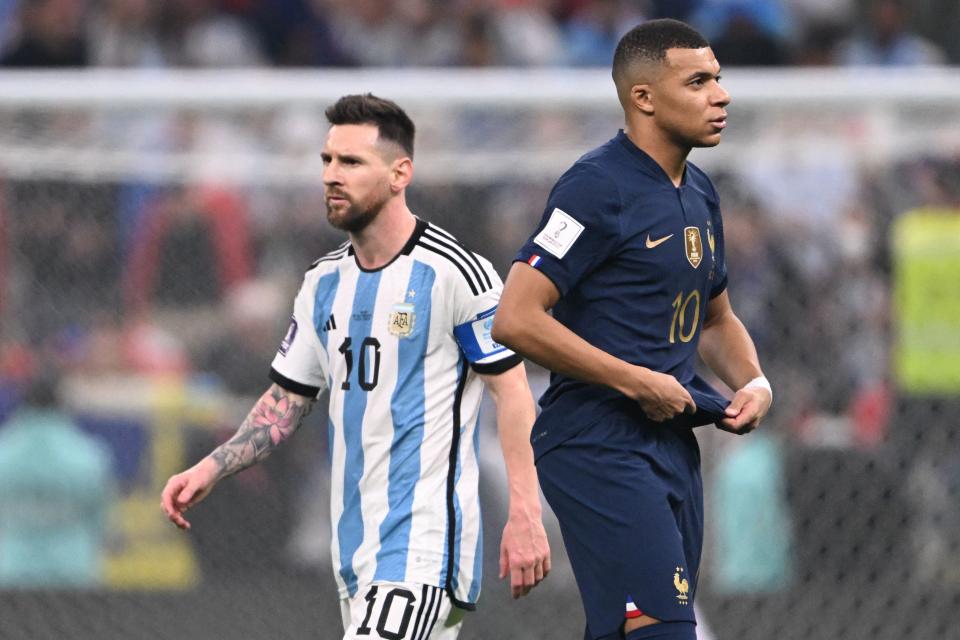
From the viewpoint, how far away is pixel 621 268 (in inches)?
173

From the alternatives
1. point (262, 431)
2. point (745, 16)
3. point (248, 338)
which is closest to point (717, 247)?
point (262, 431)

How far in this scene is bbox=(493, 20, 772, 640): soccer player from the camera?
425 cm

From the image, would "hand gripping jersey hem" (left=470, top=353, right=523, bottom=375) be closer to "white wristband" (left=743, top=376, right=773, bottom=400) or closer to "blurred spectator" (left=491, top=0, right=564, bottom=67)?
"white wristband" (left=743, top=376, right=773, bottom=400)

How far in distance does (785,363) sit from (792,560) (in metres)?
0.96

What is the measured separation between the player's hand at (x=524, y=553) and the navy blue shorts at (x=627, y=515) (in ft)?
0.62

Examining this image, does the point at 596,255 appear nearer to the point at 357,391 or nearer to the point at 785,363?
the point at 357,391

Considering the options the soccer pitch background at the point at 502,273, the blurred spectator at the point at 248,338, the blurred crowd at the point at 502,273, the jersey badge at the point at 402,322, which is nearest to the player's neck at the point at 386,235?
the jersey badge at the point at 402,322

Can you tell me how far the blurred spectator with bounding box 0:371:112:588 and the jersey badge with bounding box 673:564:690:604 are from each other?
4883 millimetres

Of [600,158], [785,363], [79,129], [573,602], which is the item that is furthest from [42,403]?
[600,158]

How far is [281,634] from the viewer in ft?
27.3

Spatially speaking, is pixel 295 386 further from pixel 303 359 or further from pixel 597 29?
pixel 597 29

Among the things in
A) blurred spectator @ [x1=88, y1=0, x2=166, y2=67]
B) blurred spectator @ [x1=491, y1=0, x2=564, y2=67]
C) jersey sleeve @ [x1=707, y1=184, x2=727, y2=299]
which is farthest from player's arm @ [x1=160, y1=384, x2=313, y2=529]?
blurred spectator @ [x1=88, y1=0, x2=166, y2=67]

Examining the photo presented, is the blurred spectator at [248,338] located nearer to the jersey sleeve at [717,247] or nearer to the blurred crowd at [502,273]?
the blurred crowd at [502,273]

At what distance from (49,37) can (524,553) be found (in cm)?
820
